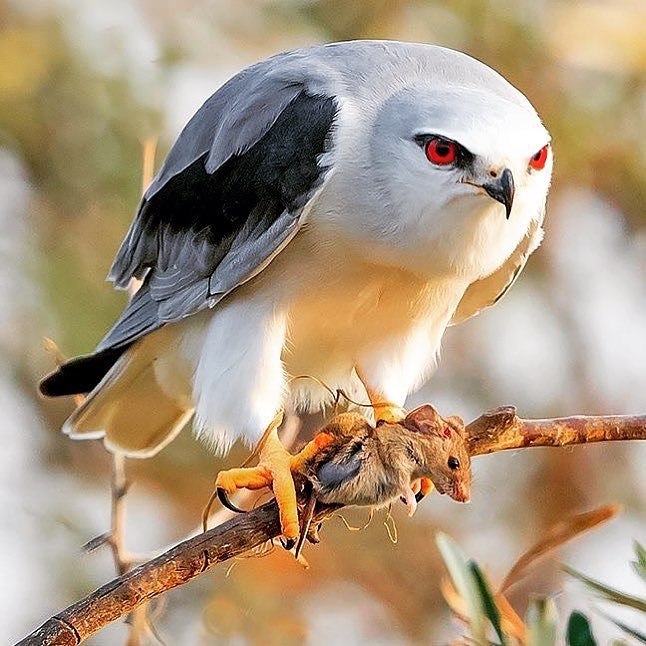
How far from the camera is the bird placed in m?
2.92

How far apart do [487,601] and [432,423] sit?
56 centimetres

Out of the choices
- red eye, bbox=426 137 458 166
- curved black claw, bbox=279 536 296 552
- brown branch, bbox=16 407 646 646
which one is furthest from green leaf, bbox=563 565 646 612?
red eye, bbox=426 137 458 166

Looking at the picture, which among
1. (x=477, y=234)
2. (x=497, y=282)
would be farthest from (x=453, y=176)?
(x=497, y=282)

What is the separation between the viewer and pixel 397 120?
3.01 metres

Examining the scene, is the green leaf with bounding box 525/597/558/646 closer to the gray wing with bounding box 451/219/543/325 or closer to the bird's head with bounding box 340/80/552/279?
the bird's head with bounding box 340/80/552/279

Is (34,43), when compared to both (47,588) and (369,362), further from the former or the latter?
(369,362)

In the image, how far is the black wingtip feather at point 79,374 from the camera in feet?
12.3

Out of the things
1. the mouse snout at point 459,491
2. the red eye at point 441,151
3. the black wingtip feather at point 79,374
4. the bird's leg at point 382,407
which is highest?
the red eye at point 441,151

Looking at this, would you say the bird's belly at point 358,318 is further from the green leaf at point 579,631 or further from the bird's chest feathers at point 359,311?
the green leaf at point 579,631

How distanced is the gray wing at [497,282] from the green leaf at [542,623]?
1.29 metres

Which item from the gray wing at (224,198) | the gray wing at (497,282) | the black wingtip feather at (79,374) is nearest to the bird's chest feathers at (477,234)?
the gray wing at (497,282)

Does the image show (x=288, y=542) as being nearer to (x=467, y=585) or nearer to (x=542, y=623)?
(x=467, y=585)

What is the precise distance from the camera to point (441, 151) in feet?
9.38

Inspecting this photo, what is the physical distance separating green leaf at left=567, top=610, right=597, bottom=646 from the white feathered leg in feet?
3.88
